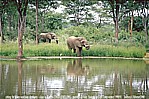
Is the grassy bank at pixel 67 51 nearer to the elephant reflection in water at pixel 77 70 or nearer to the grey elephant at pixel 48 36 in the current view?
the elephant reflection in water at pixel 77 70

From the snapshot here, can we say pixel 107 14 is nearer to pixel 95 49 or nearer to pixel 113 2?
pixel 113 2

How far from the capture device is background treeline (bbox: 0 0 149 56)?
31625 mm

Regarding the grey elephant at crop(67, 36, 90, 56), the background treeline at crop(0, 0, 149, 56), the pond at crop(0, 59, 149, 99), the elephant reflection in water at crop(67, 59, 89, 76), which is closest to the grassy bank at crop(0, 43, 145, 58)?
the grey elephant at crop(67, 36, 90, 56)

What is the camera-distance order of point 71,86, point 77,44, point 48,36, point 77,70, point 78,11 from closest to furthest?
point 71,86 → point 77,70 → point 77,44 → point 48,36 → point 78,11

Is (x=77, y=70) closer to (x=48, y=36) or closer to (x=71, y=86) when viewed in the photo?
(x=71, y=86)

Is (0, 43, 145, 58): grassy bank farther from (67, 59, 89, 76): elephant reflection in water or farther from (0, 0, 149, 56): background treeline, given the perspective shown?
(67, 59, 89, 76): elephant reflection in water

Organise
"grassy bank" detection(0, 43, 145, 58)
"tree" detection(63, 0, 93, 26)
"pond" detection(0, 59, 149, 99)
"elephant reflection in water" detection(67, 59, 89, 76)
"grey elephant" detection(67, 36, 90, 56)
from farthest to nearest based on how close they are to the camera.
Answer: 1. "tree" detection(63, 0, 93, 26)
2. "grey elephant" detection(67, 36, 90, 56)
3. "grassy bank" detection(0, 43, 145, 58)
4. "elephant reflection in water" detection(67, 59, 89, 76)
5. "pond" detection(0, 59, 149, 99)

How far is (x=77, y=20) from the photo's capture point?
41.8m

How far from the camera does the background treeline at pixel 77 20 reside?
3162 centimetres

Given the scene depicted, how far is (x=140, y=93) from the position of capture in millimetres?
8633

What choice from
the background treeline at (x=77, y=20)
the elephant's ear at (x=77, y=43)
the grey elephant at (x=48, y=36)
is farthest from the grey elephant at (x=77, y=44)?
the grey elephant at (x=48, y=36)

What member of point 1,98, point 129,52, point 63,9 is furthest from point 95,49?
point 63,9

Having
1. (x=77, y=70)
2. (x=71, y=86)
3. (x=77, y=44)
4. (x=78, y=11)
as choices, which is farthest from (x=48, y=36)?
(x=71, y=86)

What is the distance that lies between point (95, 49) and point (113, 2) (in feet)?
20.7
